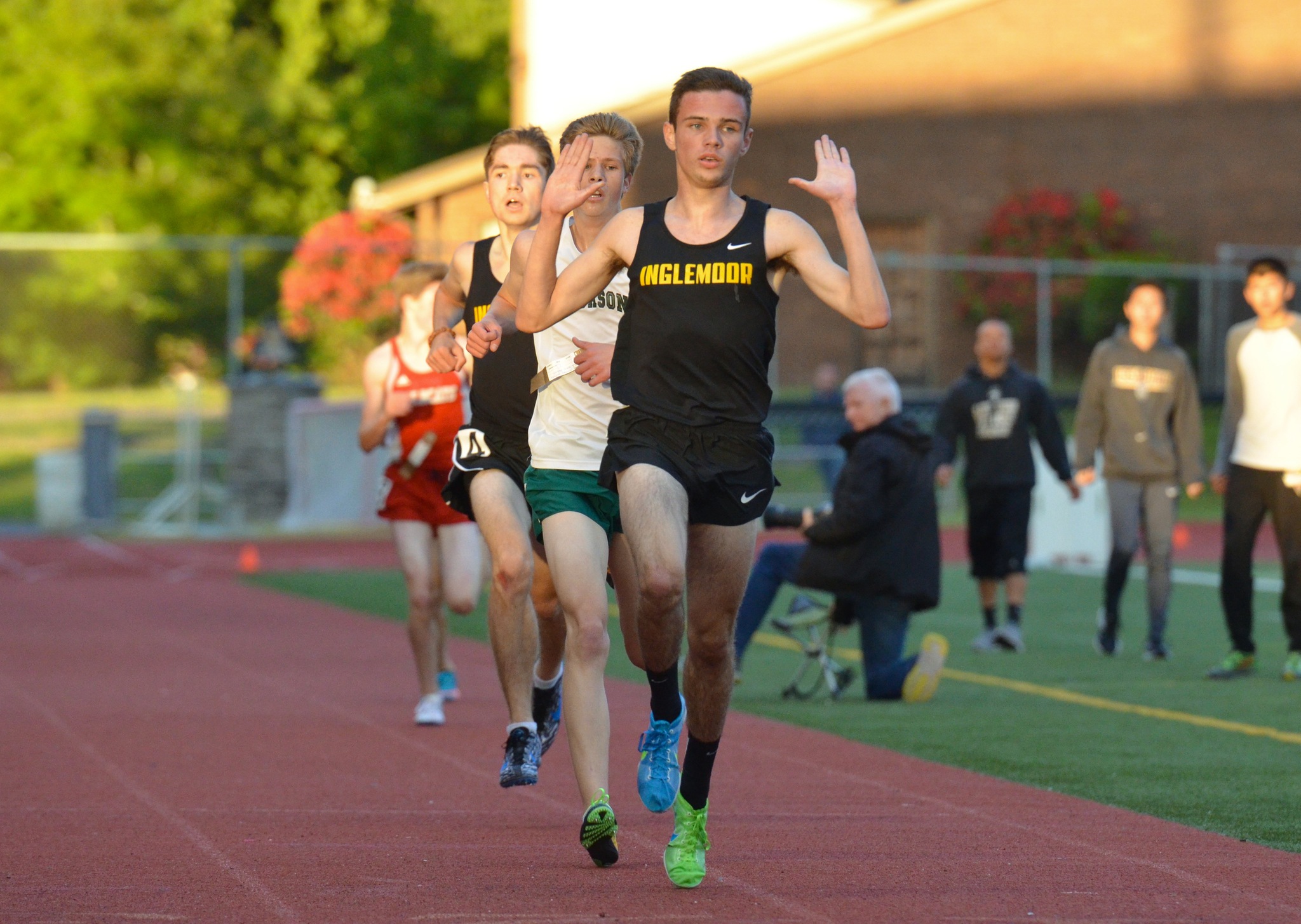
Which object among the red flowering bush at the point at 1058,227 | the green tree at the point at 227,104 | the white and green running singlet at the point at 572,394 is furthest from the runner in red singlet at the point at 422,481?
the green tree at the point at 227,104

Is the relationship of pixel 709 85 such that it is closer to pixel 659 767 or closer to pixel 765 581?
pixel 659 767

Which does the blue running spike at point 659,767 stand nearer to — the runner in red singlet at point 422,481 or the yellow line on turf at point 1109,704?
the runner in red singlet at point 422,481

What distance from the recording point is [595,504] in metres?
5.92

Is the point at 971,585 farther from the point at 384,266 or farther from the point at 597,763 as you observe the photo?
the point at 597,763

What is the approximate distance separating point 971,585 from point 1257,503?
22.8 feet

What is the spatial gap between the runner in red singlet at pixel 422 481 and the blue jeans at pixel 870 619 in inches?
62.5

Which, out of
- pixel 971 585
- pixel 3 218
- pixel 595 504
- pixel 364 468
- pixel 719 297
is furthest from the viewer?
pixel 3 218

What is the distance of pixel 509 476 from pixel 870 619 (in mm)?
3639

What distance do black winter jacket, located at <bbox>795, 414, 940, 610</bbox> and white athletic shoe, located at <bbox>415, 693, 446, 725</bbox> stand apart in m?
2.01

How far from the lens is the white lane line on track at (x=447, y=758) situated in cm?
521

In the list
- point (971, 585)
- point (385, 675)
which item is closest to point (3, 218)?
point (971, 585)

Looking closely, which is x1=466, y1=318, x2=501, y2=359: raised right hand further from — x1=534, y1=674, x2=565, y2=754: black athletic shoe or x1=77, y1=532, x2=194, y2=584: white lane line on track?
x1=77, y1=532, x2=194, y2=584: white lane line on track

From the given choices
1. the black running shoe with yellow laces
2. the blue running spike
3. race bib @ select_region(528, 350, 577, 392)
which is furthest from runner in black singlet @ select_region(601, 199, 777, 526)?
the black running shoe with yellow laces

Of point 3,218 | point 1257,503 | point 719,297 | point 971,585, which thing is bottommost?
point 971,585
